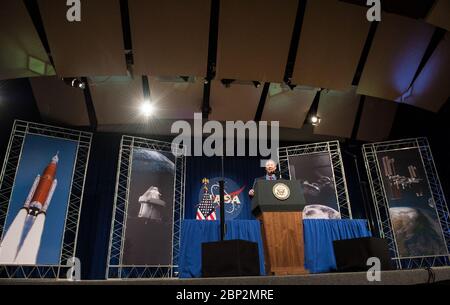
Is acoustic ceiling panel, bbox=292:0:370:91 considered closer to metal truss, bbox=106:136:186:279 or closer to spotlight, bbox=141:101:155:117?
spotlight, bbox=141:101:155:117

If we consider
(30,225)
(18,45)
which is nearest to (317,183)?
(30,225)

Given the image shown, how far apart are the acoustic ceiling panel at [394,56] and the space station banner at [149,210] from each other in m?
4.19

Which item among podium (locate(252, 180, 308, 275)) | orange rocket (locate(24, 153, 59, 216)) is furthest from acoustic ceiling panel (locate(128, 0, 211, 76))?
podium (locate(252, 180, 308, 275))

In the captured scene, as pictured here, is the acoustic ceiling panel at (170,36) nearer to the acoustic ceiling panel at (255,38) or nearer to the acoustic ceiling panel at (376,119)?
the acoustic ceiling panel at (255,38)

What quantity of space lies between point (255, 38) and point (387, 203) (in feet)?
13.7

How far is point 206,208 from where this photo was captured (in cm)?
751

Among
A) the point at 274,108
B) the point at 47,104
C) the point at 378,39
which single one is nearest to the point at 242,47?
the point at 274,108

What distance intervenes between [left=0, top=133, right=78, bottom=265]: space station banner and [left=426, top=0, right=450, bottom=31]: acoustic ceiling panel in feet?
21.3

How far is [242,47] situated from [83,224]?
15.0 feet

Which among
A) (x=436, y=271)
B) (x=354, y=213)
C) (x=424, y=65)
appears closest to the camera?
(x=436, y=271)

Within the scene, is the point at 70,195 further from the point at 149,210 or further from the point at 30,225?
the point at 149,210

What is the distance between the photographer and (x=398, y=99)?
664 centimetres
